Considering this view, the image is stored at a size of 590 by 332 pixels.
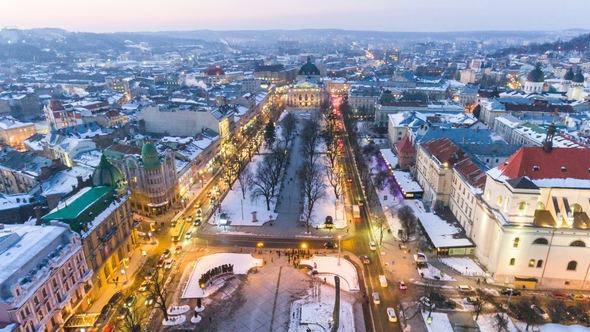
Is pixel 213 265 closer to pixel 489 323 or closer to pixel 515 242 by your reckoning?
pixel 489 323

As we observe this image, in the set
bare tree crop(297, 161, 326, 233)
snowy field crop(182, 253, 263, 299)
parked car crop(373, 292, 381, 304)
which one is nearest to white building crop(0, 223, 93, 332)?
snowy field crop(182, 253, 263, 299)

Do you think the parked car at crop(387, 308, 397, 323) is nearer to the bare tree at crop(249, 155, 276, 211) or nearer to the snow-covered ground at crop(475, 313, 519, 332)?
the snow-covered ground at crop(475, 313, 519, 332)

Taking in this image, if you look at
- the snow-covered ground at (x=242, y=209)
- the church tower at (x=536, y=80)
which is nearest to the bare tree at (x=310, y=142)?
the snow-covered ground at (x=242, y=209)

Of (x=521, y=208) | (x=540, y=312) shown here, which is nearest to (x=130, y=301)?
(x=540, y=312)

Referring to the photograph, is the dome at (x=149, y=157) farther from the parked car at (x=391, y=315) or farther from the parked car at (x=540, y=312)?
the parked car at (x=540, y=312)

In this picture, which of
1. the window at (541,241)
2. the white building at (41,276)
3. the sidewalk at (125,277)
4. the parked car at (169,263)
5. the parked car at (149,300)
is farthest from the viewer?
the parked car at (169,263)

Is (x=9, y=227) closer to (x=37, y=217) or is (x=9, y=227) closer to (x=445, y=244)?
(x=37, y=217)
